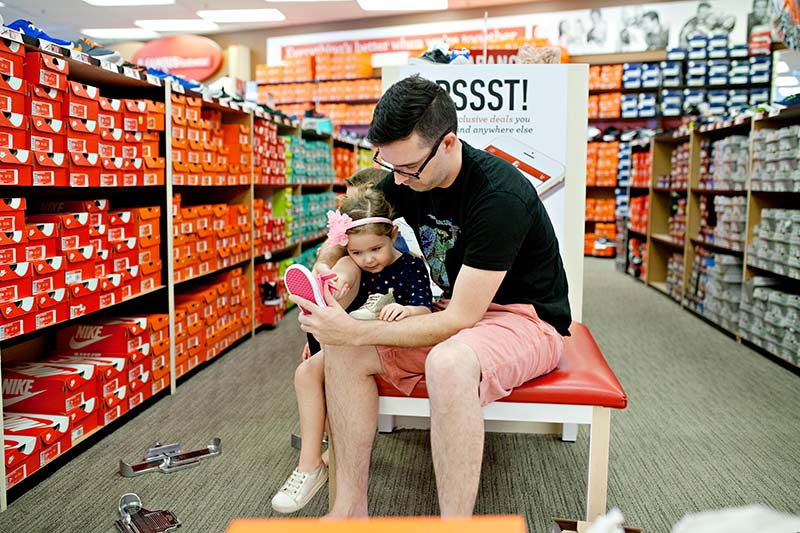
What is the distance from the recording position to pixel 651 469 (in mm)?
2590

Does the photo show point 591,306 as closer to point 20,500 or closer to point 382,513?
point 382,513

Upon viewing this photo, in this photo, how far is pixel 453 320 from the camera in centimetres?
184

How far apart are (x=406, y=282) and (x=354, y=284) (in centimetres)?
17

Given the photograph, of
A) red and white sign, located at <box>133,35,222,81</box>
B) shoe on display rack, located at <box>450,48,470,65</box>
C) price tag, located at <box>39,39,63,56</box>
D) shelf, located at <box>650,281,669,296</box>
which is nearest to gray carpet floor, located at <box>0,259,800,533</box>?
price tag, located at <box>39,39,63,56</box>

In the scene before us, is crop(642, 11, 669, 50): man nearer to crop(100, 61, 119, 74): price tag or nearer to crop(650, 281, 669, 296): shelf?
crop(650, 281, 669, 296): shelf

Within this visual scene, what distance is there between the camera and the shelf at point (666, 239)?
21.1 ft

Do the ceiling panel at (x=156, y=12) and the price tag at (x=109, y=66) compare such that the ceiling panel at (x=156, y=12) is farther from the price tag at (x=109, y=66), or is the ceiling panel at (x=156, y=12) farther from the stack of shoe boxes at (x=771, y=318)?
the price tag at (x=109, y=66)

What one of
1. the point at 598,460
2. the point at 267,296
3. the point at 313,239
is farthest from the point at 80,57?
the point at 313,239

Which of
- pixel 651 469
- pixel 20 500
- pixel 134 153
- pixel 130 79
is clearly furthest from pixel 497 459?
pixel 130 79

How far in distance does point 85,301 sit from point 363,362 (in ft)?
4.52

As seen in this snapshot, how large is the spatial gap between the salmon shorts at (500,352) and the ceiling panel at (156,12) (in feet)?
31.2

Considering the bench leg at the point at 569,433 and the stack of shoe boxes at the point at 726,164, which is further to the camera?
the stack of shoe boxes at the point at 726,164

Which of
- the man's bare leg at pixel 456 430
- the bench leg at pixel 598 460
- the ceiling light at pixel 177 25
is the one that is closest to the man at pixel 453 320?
the man's bare leg at pixel 456 430

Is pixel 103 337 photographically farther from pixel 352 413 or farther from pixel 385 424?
pixel 352 413
